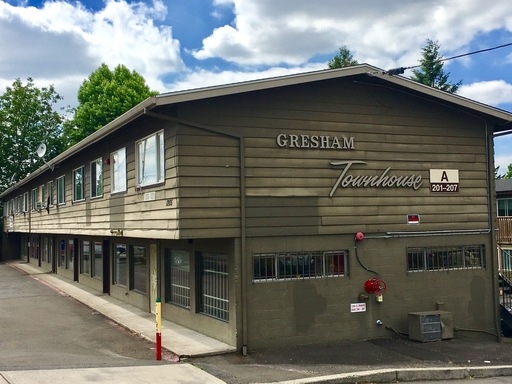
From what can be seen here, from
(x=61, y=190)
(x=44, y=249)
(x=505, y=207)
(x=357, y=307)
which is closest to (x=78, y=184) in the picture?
(x=61, y=190)

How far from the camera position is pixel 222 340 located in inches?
468

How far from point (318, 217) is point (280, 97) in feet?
8.62

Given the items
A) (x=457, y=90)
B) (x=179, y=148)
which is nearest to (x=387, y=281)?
(x=179, y=148)

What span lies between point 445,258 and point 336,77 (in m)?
4.97

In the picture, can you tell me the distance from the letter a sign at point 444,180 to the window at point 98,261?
12.6 m

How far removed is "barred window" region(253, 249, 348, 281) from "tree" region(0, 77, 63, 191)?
134ft

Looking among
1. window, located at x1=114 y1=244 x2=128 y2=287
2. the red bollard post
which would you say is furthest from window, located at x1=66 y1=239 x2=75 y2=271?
the red bollard post

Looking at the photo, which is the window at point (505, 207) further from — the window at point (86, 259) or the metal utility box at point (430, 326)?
the window at point (86, 259)

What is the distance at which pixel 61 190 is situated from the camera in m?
24.1

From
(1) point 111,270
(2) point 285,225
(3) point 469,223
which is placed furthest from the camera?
(1) point 111,270

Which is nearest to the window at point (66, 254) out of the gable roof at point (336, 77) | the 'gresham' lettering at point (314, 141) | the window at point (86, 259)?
the window at point (86, 259)

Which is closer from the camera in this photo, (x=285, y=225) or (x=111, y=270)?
(x=285, y=225)

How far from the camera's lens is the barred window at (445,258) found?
13133 millimetres

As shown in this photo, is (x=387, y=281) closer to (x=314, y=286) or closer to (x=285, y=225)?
(x=314, y=286)
